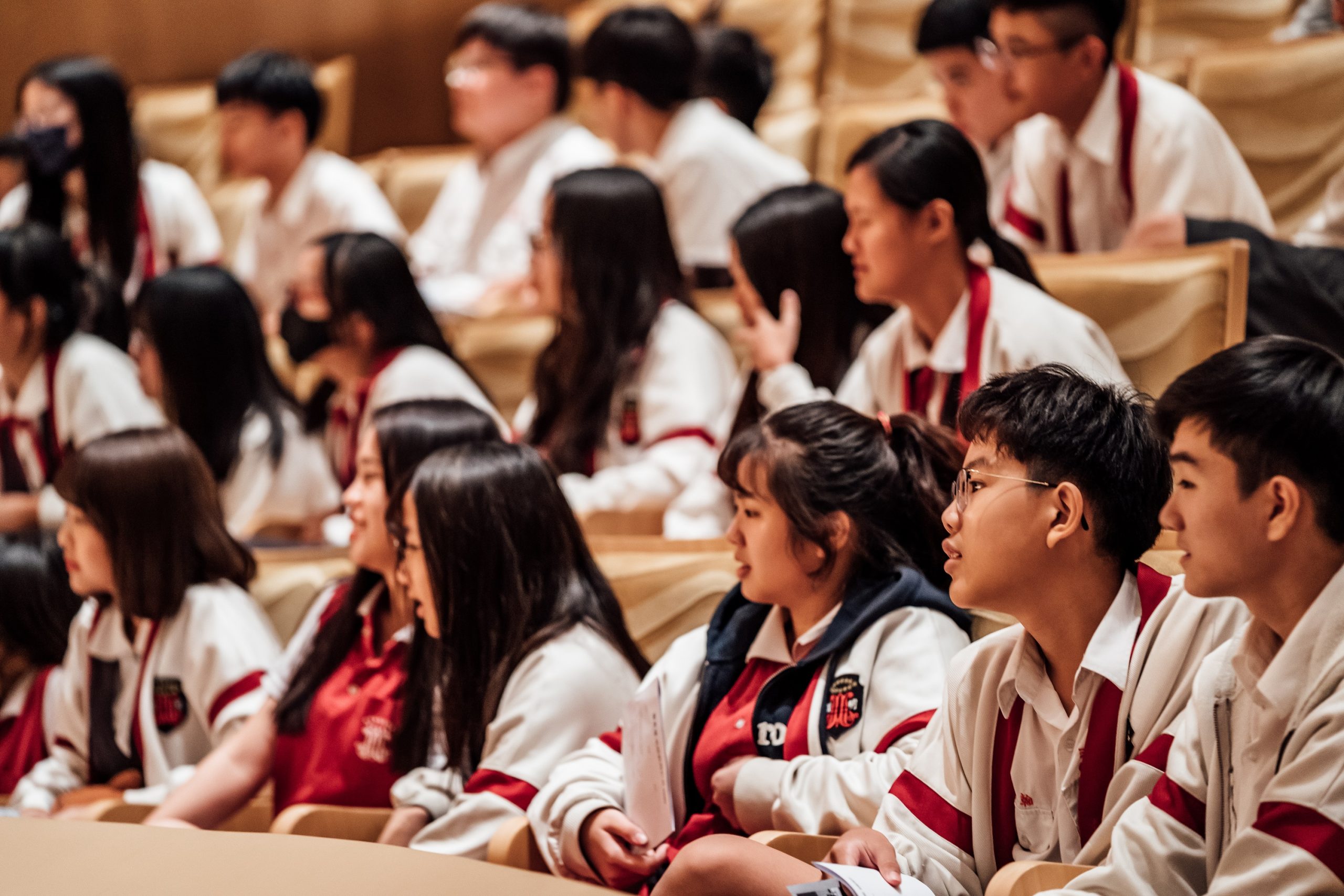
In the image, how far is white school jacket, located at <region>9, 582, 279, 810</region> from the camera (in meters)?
2.23

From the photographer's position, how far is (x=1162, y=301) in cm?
219

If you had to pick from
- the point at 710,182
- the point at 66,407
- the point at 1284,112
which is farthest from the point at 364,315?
the point at 1284,112

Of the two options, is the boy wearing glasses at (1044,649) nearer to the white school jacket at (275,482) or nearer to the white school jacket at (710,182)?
the white school jacket at (275,482)

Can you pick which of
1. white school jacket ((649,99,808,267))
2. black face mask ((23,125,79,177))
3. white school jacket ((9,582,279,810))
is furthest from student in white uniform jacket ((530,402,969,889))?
black face mask ((23,125,79,177))

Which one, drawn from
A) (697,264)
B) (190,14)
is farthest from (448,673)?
(190,14)

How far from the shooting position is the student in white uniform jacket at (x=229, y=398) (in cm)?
307

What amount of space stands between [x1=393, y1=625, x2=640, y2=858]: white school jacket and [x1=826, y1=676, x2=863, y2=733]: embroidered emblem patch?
0.37 metres

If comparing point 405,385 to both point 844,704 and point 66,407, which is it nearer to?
point 66,407

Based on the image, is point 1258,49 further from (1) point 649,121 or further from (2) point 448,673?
(2) point 448,673

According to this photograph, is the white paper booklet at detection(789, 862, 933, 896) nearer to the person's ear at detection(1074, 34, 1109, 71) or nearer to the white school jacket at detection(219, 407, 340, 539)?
the person's ear at detection(1074, 34, 1109, 71)

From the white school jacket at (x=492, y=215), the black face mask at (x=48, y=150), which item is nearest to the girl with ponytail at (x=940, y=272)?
the white school jacket at (x=492, y=215)

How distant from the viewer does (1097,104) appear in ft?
8.46

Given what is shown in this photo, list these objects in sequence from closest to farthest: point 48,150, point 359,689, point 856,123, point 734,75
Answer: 1. point 359,689
2. point 856,123
3. point 48,150
4. point 734,75

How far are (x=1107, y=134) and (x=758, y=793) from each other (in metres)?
1.53
